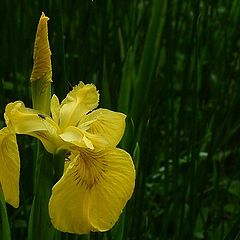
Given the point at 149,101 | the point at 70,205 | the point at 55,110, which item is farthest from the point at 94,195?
the point at 149,101

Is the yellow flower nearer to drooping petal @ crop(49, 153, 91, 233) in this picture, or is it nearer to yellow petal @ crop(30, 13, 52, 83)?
yellow petal @ crop(30, 13, 52, 83)

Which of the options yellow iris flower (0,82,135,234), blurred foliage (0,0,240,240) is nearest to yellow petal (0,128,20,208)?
yellow iris flower (0,82,135,234)

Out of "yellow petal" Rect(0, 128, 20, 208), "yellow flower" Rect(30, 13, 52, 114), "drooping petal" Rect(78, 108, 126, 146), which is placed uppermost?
"yellow flower" Rect(30, 13, 52, 114)

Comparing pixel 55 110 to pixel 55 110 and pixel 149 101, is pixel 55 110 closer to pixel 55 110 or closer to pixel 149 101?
pixel 55 110

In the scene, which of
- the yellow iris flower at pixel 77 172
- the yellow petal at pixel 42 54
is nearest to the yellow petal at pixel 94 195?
the yellow iris flower at pixel 77 172

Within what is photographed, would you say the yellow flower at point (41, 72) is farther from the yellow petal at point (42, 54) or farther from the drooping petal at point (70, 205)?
the drooping petal at point (70, 205)
